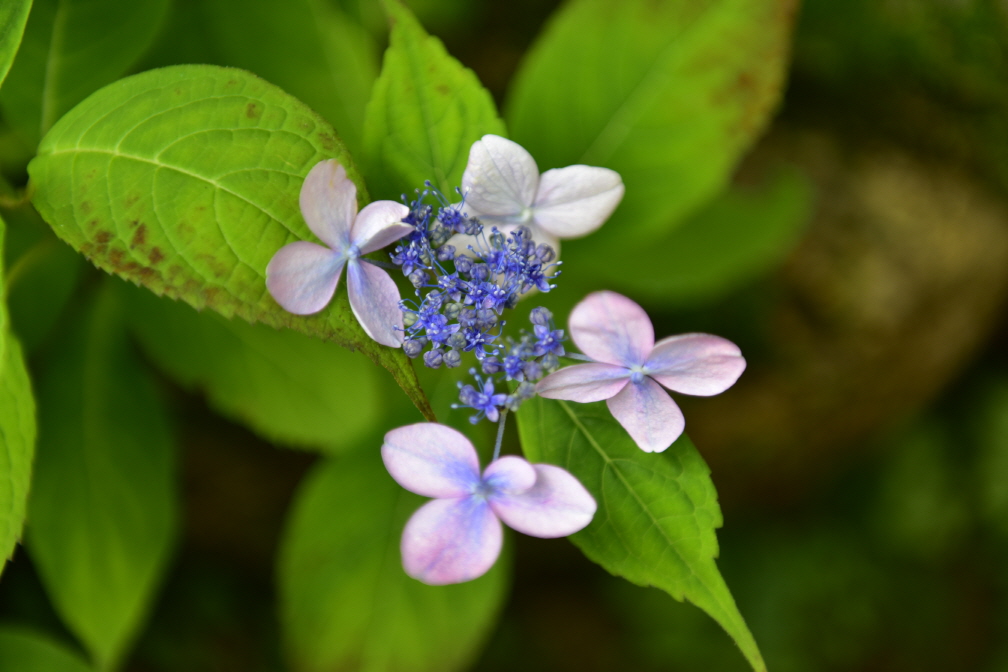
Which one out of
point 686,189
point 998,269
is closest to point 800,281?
point 998,269

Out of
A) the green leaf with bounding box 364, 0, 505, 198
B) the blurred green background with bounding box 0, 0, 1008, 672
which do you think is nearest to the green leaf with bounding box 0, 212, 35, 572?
the green leaf with bounding box 364, 0, 505, 198

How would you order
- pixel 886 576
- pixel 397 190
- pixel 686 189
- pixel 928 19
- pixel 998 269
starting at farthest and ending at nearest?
pixel 886 576 → pixel 998 269 → pixel 928 19 → pixel 686 189 → pixel 397 190

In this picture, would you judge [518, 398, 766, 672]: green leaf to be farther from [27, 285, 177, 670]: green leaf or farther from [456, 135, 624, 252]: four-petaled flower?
[27, 285, 177, 670]: green leaf

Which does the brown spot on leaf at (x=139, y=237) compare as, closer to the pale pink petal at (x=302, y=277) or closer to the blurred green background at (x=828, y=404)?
the pale pink petal at (x=302, y=277)

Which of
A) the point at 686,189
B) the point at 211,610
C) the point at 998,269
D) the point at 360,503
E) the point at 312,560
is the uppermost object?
the point at 998,269

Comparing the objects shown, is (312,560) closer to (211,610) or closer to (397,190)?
(397,190)

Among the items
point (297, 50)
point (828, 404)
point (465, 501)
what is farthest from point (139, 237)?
point (828, 404)

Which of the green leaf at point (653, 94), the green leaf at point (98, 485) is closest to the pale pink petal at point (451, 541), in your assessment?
the green leaf at point (653, 94)
